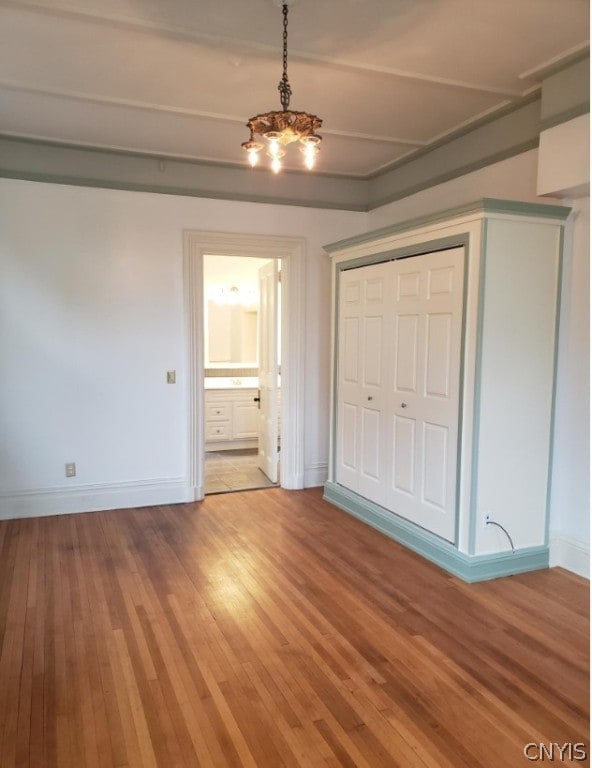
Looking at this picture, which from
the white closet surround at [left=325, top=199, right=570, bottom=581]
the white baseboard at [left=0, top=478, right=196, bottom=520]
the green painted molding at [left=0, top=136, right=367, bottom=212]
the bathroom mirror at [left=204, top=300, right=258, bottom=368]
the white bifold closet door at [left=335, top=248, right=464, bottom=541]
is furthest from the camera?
the bathroom mirror at [left=204, top=300, right=258, bottom=368]

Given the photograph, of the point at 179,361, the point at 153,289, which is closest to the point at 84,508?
the point at 179,361

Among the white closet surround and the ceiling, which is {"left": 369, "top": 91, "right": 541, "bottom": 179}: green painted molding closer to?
the ceiling

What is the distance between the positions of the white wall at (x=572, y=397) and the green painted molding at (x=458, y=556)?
0.20 meters

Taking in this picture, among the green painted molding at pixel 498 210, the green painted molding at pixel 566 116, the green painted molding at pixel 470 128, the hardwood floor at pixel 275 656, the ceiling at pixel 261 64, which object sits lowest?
the hardwood floor at pixel 275 656

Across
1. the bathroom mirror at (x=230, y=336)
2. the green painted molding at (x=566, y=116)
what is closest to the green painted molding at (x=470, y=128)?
the green painted molding at (x=566, y=116)

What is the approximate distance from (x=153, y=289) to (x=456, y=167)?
102 inches

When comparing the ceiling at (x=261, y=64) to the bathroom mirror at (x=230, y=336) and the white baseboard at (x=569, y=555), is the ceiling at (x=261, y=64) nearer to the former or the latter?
the white baseboard at (x=569, y=555)

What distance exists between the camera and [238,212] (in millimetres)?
5027

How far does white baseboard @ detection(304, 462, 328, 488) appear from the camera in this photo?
5488 millimetres

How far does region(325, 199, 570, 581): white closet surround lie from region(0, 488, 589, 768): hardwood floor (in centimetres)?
26

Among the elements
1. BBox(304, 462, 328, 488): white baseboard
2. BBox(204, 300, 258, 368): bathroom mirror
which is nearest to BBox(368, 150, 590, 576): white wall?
BBox(304, 462, 328, 488): white baseboard

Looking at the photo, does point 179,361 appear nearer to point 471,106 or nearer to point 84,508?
point 84,508

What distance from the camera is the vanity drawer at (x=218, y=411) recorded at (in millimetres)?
7086

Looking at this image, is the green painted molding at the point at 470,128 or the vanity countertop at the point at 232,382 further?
the vanity countertop at the point at 232,382
